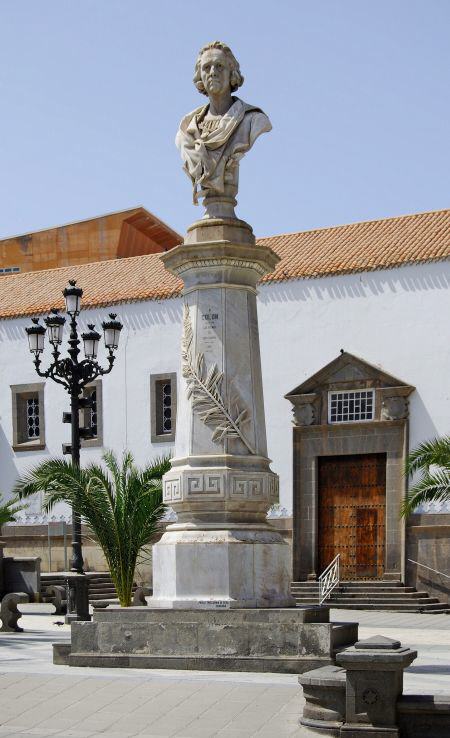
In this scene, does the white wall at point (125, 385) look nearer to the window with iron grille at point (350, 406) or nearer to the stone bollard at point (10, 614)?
the window with iron grille at point (350, 406)

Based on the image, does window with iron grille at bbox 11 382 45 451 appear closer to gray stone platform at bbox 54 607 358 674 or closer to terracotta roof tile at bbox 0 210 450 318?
terracotta roof tile at bbox 0 210 450 318

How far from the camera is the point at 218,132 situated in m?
11.5

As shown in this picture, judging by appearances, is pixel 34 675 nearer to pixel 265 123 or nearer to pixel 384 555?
pixel 265 123

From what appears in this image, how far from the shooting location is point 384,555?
79.5 feet

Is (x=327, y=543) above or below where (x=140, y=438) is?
below

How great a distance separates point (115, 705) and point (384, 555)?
52.3 feet

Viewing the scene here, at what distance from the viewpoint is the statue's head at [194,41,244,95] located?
11484mm

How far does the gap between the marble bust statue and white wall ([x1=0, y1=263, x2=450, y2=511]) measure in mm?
13186

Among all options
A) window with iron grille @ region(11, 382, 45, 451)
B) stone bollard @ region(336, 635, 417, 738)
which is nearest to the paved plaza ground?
stone bollard @ region(336, 635, 417, 738)

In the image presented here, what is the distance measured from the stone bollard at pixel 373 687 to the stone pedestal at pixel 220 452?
2998 millimetres

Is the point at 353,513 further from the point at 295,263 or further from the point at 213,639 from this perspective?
the point at 213,639

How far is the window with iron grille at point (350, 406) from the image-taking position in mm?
24891

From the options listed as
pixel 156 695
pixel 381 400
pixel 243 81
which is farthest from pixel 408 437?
pixel 156 695

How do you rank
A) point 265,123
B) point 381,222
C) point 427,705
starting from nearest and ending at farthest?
point 427,705 < point 265,123 < point 381,222
